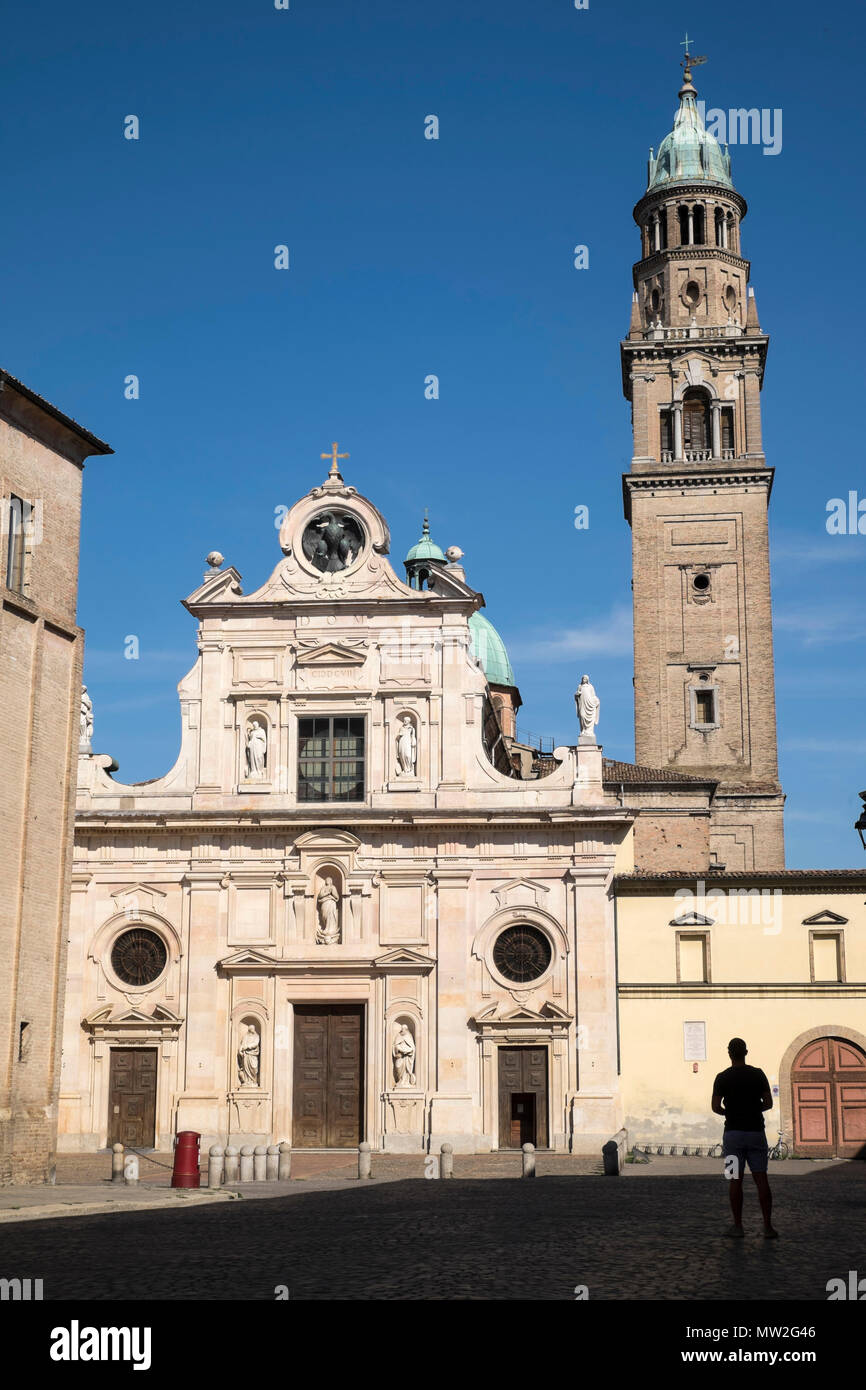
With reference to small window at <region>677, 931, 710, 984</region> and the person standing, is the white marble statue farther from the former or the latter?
the person standing

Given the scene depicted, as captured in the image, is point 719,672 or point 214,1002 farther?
point 719,672

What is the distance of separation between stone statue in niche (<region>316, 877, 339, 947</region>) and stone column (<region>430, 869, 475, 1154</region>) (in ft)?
7.95

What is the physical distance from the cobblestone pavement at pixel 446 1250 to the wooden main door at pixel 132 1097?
15997mm

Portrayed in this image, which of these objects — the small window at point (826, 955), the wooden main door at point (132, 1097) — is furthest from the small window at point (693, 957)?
the wooden main door at point (132, 1097)

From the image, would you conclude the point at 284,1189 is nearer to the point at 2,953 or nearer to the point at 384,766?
Result: the point at 2,953

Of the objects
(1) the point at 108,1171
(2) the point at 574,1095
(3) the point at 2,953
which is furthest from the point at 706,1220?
(2) the point at 574,1095

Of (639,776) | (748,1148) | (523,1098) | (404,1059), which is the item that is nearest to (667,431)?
(639,776)

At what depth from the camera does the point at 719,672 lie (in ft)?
173

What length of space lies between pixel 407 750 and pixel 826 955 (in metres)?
10.8

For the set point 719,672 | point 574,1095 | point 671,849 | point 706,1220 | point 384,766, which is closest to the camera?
point 706,1220

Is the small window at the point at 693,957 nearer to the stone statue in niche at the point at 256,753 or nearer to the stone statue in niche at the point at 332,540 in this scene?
the stone statue in niche at the point at 256,753

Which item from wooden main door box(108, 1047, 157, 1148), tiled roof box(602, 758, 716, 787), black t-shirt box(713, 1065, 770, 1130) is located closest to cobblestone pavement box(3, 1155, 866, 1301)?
black t-shirt box(713, 1065, 770, 1130)

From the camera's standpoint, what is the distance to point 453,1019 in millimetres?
35781

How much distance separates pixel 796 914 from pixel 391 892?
9.38 metres
